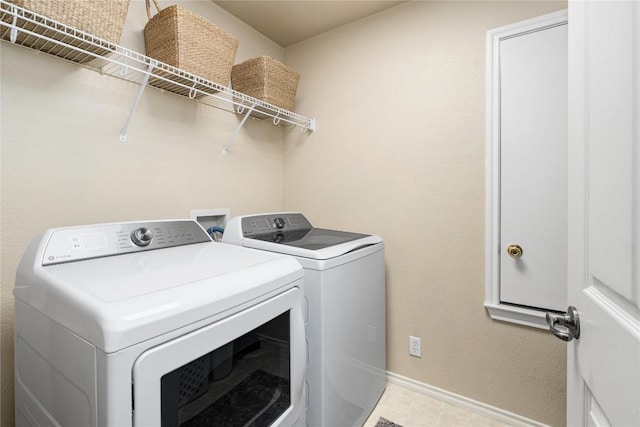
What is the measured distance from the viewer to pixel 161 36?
4.81 ft

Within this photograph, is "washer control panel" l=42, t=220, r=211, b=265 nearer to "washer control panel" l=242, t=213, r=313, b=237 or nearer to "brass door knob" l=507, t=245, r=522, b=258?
"washer control panel" l=242, t=213, r=313, b=237

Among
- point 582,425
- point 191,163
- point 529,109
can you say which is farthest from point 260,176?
point 582,425

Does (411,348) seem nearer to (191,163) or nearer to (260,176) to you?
(260,176)

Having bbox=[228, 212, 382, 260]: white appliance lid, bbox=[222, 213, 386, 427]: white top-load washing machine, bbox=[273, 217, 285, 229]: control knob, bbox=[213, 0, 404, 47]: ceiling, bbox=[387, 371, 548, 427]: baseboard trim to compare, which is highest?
bbox=[213, 0, 404, 47]: ceiling

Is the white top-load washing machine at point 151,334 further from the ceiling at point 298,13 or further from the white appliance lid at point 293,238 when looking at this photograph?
the ceiling at point 298,13

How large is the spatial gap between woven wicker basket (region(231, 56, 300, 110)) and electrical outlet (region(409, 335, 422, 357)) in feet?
6.07

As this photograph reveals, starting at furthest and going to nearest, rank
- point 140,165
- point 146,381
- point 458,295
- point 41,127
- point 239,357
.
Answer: point 458,295, point 140,165, point 41,127, point 239,357, point 146,381

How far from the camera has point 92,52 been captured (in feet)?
4.14

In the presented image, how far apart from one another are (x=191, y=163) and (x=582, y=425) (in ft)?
6.49

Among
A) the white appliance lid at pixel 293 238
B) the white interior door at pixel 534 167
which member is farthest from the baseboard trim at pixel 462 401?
the white appliance lid at pixel 293 238

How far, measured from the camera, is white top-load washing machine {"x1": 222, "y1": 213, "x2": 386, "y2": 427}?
1322 mm

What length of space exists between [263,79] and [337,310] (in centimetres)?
150

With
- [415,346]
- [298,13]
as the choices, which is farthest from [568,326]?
[298,13]

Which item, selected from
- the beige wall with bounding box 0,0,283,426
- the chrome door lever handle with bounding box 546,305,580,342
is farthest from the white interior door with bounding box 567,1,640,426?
the beige wall with bounding box 0,0,283,426
